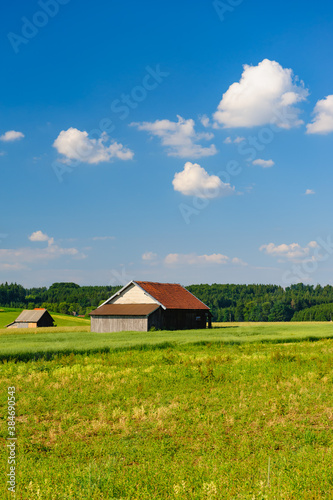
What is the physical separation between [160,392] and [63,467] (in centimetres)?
593

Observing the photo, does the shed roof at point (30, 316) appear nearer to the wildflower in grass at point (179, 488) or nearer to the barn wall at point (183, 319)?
the barn wall at point (183, 319)

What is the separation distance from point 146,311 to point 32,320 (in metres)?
52.0

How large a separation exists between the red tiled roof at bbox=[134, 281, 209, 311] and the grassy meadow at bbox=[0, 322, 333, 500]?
125ft

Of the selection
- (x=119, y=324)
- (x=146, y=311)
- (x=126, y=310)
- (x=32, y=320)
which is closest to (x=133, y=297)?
(x=126, y=310)

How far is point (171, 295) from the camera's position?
60.4m

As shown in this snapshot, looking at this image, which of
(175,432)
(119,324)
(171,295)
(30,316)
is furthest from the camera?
(30,316)

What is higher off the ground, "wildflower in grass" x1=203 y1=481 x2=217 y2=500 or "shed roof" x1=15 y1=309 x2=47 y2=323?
"wildflower in grass" x1=203 y1=481 x2=217 y2=500

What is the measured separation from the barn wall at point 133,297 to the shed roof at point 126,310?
2.96ft

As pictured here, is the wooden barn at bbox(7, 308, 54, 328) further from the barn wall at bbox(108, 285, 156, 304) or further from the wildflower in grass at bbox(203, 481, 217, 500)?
the wildflower in grass at bbox(203, 481, 217, 500)

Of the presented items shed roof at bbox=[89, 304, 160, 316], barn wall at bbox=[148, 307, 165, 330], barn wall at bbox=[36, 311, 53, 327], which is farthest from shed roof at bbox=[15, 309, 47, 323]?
barn wall at bbox=[148, 307, 165, 330]

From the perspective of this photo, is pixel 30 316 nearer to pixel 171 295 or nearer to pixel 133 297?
pixel 133 297

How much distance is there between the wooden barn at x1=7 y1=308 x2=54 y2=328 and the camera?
9475 centimetres

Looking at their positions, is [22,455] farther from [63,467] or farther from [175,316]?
[175,316]

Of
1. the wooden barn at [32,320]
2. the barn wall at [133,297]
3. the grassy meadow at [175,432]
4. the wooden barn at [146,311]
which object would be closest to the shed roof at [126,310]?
the wooden barn at [146,311]
